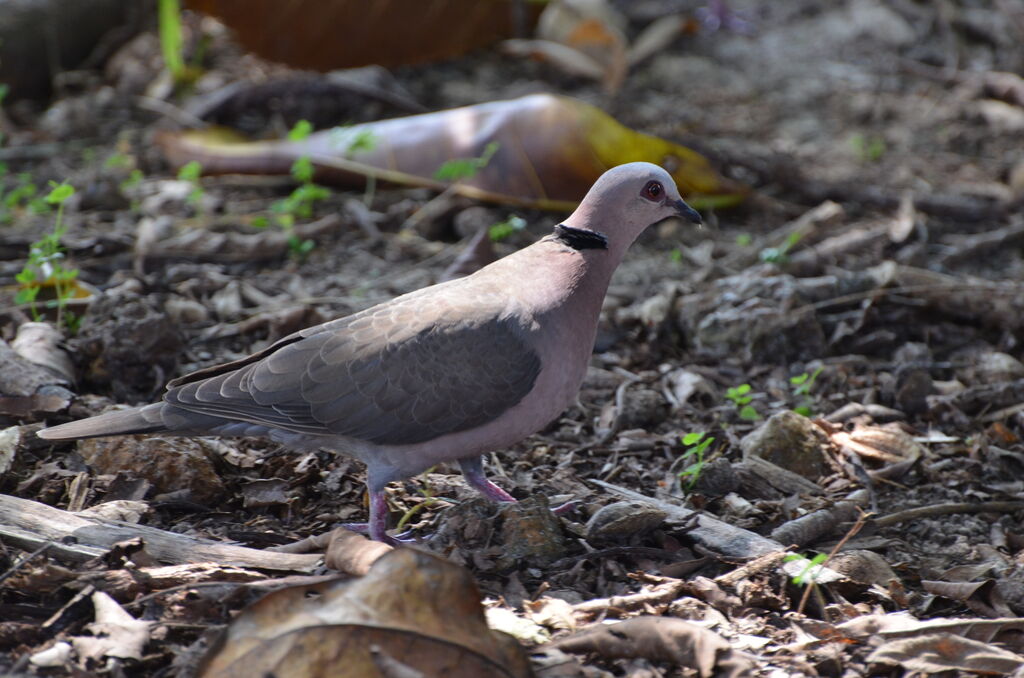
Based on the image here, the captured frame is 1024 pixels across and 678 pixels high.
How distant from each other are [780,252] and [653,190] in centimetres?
182

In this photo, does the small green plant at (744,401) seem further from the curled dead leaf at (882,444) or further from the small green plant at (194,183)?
the small green plant at (194,183)

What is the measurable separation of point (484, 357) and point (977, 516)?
180 centimetres

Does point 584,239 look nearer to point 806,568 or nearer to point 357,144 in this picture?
point 806,568

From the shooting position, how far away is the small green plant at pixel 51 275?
4238 mm

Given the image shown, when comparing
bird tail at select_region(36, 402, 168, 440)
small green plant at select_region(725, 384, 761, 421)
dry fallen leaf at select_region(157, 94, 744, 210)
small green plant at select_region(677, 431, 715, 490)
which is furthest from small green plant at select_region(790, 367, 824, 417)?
bird tail at select_region(36, 402, 168, 440)

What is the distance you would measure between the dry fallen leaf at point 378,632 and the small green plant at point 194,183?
3666mm

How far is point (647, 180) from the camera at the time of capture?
3.49 m

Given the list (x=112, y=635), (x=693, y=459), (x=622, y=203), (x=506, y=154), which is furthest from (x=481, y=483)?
(x=506, y=154)

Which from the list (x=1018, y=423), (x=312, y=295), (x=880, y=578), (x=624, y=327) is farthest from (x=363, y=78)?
(x=880, y=578)

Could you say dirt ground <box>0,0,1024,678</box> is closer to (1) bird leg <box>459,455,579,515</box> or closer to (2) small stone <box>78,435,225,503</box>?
(2) small stone <box>78,435,225,503</box>

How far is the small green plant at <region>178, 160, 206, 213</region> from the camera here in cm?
566

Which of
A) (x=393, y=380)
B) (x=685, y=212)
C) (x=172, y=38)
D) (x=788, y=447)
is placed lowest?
(x=788, y=447)

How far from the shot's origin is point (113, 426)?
130 inches

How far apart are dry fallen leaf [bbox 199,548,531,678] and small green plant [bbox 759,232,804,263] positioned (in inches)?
116
